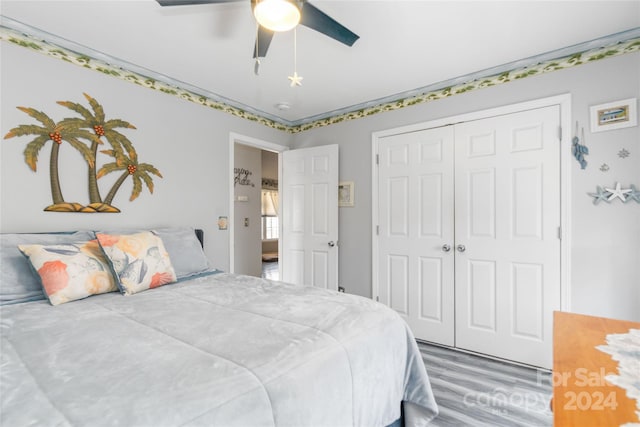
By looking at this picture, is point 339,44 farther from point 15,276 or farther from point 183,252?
point 15,276

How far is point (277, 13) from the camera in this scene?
1497 millimetres

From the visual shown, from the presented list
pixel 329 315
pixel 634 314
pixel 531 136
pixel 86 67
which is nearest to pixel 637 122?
pixel 531 136

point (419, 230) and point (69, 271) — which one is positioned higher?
point (419, 230)

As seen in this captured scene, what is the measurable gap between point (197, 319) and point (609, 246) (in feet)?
9.00

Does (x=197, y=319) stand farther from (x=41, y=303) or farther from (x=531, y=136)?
(x=531, y=136)

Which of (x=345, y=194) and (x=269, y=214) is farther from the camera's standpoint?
(x=269, y=214)

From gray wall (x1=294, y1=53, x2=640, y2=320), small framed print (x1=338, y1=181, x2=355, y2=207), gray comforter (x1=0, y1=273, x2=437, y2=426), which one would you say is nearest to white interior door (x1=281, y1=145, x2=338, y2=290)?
small framed print (x1=338, y1=181, x2=355, y2=207)

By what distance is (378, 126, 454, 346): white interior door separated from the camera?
3008mm

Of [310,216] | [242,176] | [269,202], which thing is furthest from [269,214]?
[310,216]

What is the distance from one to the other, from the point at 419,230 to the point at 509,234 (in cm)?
78

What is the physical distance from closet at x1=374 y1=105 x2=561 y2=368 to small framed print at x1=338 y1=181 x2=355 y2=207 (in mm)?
355

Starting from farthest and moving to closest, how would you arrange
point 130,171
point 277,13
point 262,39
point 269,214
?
point 269,214
point 130,171
point 262,39
point 277,13

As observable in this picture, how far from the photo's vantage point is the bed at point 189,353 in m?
0.81

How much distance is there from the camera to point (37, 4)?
188 centimetres
